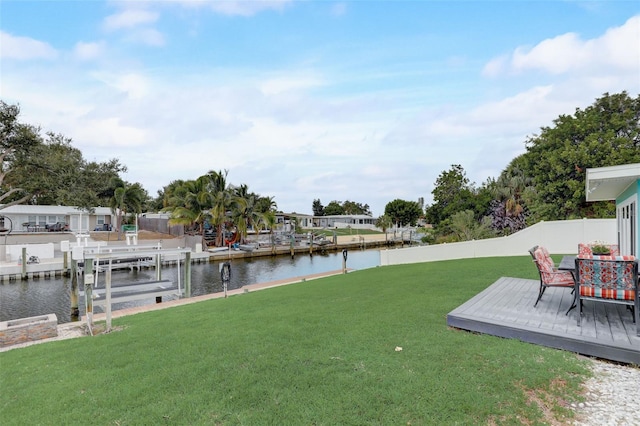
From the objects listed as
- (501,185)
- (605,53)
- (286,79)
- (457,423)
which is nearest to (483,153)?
(501,185)

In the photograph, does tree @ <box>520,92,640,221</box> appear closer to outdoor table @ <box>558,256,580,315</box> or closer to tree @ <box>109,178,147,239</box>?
outdoor table @ <box>558,256,580,315</box>

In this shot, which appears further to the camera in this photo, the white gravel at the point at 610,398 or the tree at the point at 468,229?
the tree at the point at 468,229

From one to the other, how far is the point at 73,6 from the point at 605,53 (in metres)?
20.6

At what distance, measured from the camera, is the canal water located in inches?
511

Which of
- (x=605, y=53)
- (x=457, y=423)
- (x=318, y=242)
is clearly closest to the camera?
(x=457, y=423)

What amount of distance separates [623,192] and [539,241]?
685cm

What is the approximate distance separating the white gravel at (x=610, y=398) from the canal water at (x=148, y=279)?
13.6 meters

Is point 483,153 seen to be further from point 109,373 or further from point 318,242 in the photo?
point 109,373

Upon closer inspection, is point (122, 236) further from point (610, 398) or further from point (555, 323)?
point (610, 398)

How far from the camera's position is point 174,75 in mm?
15125

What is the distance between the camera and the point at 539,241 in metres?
14.7

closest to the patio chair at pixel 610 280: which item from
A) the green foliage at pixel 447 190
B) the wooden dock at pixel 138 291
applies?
the wooden dock at pixel 138 291

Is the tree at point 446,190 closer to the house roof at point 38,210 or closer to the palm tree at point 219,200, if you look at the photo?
the palm tree at point 219,200

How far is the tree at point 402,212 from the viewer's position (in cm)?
5247
